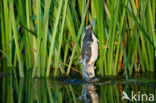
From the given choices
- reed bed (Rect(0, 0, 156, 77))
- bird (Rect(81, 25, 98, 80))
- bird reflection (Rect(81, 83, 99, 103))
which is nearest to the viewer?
bird reflection (Rect(81, 83, 99, 103))

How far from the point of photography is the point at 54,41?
3035 mm

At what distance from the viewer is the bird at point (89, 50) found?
110 inches

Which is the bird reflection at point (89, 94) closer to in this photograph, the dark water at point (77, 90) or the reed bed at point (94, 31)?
the dark water at point (77, 90)

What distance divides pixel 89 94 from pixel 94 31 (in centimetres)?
98

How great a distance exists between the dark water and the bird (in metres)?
0.14

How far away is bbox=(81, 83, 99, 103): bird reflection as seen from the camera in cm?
220

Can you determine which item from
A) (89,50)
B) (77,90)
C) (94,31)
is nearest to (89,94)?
(77,90)

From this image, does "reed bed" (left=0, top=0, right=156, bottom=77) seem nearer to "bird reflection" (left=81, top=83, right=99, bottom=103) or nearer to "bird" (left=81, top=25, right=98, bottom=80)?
"bird" (left=81, top=25, right=98, bottom=80)

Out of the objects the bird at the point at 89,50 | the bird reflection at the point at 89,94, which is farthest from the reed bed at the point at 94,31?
the bird reflection at the point at 89,94

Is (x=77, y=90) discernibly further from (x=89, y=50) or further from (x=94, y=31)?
(x=94, y=31)

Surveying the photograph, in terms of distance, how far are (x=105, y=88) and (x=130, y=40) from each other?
100cm

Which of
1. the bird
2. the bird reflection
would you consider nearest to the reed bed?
the bird

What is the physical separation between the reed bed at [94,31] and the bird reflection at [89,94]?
0.40m

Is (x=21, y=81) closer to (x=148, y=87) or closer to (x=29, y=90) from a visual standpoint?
(x=29, y=90)
